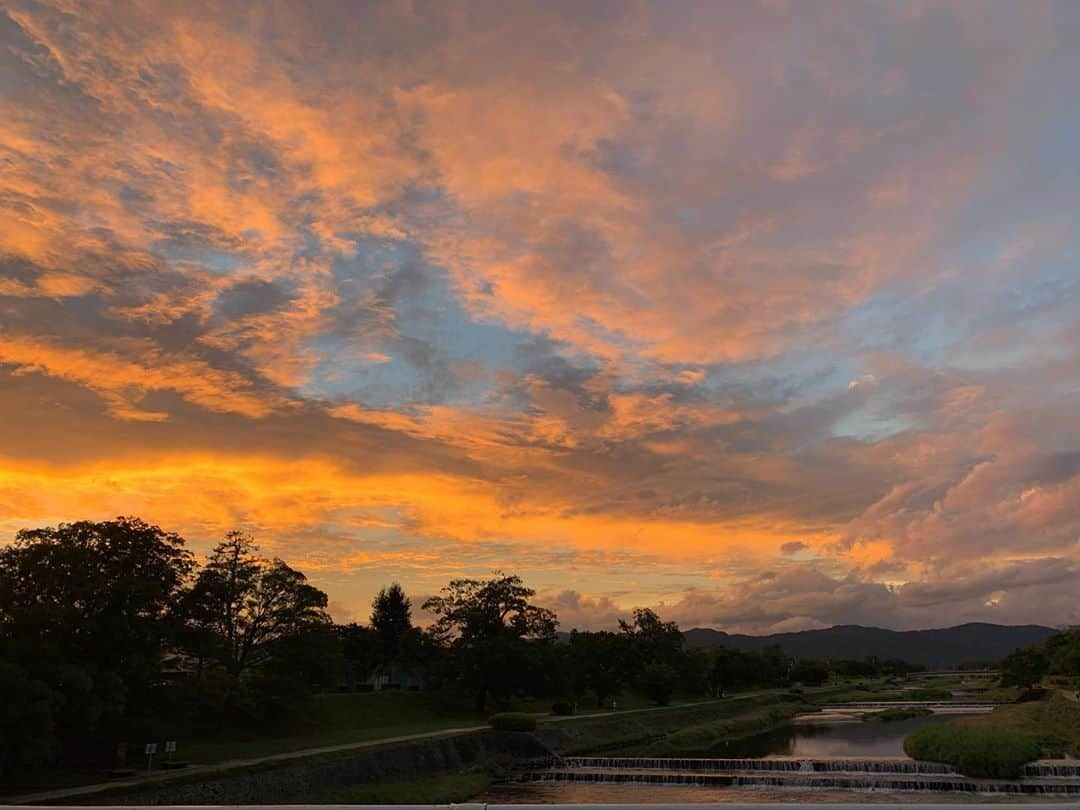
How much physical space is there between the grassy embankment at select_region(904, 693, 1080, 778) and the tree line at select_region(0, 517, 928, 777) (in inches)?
1358

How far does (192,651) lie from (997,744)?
146 feet

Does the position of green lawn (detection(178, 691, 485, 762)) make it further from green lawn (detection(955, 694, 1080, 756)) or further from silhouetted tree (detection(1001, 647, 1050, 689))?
silhouetted tree (detection(1001, 647, 1050, 689))

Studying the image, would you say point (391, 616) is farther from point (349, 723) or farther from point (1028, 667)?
point (1028, 667)

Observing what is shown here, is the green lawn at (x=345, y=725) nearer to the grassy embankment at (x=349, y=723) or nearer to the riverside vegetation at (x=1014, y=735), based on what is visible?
the grassy embankment at (x=349, y=723)

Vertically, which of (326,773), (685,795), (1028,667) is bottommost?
(685,795)

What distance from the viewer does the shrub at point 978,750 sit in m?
38.0

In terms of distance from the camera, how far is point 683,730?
226ft

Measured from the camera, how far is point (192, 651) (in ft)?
152

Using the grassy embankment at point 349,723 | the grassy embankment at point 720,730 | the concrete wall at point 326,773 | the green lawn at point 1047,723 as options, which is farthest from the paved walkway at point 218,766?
the green lawn at point 1047,723

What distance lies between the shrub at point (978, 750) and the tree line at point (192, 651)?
34589 millimetres

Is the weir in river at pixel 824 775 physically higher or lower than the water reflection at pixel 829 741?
higher

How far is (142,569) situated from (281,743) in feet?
46.9

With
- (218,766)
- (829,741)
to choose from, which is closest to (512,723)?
(218,766)

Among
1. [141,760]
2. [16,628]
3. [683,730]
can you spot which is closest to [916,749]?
[683,730]
